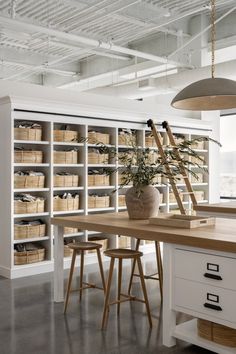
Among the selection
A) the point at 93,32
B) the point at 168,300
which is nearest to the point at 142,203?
the point at 168,300

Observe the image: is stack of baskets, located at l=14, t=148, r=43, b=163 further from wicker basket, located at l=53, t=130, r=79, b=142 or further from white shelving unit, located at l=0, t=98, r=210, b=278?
wicker basket, located at l=53, t=130, r=79, b=142

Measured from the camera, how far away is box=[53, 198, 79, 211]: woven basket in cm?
632

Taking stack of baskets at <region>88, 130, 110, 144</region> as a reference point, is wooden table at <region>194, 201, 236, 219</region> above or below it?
below

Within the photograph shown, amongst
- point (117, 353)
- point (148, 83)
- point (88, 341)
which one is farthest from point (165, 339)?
point (148, 83)

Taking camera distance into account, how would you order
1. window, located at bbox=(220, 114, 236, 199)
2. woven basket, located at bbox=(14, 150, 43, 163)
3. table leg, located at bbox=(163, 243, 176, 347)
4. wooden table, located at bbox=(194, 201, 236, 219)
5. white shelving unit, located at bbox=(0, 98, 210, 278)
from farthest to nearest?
window, located at bbox=(220, 114, 236, 199), woven basket, located at bbox=(14, 150, 43, 163), white shelving unit, located at bbox=(0, 98, 210, 278), wooden table, located at bbox=(194, 201, 236, 219), table leg, located at bbox=(163, 243, 176, 347)

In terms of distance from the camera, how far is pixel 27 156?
601cm

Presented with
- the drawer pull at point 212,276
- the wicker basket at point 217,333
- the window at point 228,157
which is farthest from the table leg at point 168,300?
the window at point 228,157

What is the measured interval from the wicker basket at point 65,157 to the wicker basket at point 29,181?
361 millimetres

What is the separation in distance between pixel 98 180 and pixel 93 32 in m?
3.16

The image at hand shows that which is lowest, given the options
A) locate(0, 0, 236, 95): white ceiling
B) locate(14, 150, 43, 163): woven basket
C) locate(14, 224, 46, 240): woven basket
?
locate(14, 224, 46, 240): woven basket

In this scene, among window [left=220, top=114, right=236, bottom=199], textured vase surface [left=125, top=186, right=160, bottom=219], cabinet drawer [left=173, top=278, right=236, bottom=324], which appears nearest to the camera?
cabinet drawer [left=173, top=278, right=236, bottom=324]

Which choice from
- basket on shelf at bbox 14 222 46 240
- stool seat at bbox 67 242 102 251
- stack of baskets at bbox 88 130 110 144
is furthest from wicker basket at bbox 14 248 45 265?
stack of baskets at bbox 88 130 110 144

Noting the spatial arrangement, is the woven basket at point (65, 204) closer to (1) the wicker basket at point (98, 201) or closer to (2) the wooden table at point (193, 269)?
(1) the wicker basket at point (98, 201)

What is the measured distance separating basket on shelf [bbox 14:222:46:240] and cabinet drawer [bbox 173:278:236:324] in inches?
121
